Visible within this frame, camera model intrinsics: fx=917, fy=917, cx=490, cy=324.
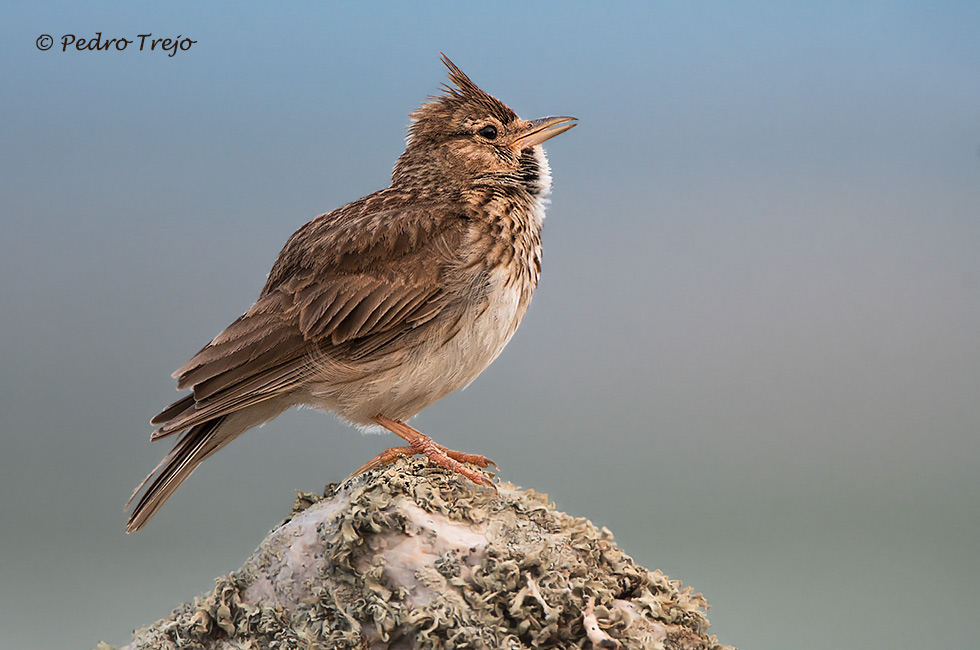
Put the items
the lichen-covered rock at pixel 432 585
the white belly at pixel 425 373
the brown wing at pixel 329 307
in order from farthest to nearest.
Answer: the white belly at pixel 425 373, the brown wing at pixel 329 307, the lichen-covered rock at pixel 432 585

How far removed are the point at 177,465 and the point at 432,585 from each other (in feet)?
4.21

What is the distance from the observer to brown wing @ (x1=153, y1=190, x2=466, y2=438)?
3691 millimetres

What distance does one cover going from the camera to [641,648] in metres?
3.23

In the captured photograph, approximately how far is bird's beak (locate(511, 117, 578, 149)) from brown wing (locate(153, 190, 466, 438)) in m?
0.56

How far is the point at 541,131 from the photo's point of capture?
433 cm

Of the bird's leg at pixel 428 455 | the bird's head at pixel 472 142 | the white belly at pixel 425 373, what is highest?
the bird's head at pixel 472 142

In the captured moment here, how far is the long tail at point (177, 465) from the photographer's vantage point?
12.3ft

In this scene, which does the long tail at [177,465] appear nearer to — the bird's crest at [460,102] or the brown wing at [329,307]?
the brown wing at [329,307]

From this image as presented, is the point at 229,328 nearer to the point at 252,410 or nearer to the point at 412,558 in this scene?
the point at 252,410

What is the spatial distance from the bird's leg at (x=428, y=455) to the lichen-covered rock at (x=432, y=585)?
7 centimetres

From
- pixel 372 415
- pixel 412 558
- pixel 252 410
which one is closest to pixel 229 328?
pixel 252 410

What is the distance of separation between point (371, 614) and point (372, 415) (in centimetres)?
96

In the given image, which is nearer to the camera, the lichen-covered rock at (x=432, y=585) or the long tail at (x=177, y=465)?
the lichen-covered rock at (x=432, y=585)

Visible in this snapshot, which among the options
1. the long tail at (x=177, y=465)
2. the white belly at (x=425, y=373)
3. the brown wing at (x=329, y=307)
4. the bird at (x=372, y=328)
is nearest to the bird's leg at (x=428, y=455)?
the bird at (x=372, y=328)
